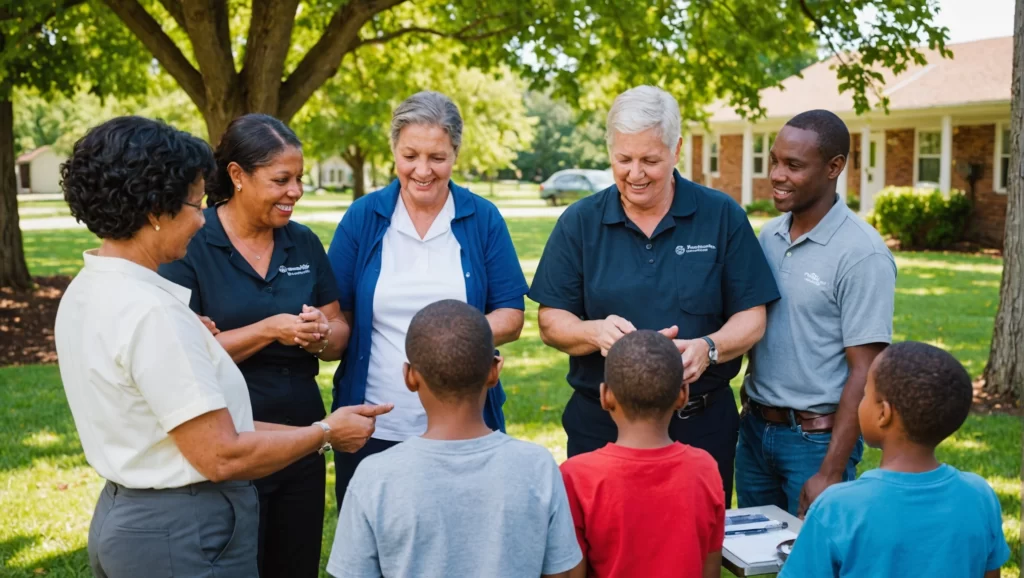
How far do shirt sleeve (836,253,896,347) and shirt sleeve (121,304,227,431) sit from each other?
2.36m

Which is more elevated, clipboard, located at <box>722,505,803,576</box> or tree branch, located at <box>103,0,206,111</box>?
tree branch, located at <box>103,0,206,111</box>

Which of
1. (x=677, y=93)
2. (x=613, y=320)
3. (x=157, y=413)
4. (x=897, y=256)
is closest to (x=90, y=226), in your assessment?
(x=157, y=413)

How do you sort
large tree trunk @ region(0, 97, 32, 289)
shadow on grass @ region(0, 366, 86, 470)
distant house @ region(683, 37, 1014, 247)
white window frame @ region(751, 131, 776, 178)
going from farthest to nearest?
white window frame @ region(751, 131, 776, 178)
distant house @ region(683, 37, 1014, 247)
large tree trunk @ region(0, 97, 32, 289)
shadow on grass @ region(0, 366, 86, 470)

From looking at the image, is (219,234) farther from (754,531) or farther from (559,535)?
(754,531)

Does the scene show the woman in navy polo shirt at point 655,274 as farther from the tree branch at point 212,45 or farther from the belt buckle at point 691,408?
the tree branch at point 212,45

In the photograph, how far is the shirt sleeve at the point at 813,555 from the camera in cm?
258

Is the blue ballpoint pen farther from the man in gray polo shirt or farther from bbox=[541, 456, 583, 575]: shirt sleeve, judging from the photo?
bbox=[541, 456, 583, 575]: shirt sleeve

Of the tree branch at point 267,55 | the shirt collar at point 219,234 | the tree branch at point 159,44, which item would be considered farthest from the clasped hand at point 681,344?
the tree branch at point 159,44

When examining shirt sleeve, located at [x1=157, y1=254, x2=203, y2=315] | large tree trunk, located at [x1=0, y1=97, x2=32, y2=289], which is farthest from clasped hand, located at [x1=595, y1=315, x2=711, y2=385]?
large tree trunk, located at [x1=0, y1=97, x2=32, y2=289]

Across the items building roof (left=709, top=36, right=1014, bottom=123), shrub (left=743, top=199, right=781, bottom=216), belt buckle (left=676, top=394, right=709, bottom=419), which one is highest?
building roof (left=709, top=36, right=1014, bottom=123)

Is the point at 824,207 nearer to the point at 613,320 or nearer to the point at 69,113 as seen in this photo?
the point at 613,320

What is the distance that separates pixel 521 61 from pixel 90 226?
10363mm

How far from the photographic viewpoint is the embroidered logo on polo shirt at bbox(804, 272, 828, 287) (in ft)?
12.1

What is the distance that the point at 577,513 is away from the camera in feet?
9.45
